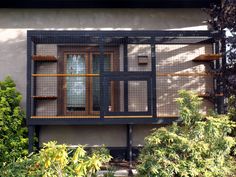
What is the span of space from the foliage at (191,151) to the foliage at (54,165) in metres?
1.14

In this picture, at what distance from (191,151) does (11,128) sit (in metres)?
4.25

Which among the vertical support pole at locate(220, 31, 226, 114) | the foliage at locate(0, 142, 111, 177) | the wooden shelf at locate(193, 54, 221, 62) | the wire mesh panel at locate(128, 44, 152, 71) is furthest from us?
the wire mesh panel at locate(128, 44, 152, 71)

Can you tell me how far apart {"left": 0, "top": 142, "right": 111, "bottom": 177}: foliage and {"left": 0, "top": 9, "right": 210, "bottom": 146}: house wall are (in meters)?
3.45

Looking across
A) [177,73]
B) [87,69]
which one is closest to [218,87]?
[177,73]

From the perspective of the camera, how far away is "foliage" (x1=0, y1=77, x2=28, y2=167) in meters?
6.82

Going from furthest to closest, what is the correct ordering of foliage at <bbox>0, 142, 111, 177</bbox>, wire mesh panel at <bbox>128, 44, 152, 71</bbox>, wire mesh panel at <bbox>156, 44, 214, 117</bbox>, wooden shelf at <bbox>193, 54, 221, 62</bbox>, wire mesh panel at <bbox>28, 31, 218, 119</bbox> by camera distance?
wire mesh panel at <bbox>128, 44, 152, 71</bbox> < wire mesh panel at <bbox>156, 44, 214, 117</bbox> < wire mesh panel at <bbox>28, 31, 218, 119</bbox> < wooden shelf at <bbox>193, 54, 221, 62</bbox> < foliage at <bbox>0, 142, 111, 177</bbox>

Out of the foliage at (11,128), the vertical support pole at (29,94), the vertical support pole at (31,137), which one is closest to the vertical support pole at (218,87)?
the vertical support pole at (29,94)

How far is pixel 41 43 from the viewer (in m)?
7.62

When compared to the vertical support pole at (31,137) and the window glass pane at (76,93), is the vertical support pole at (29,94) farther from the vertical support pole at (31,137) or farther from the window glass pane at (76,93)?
the window glass pane at (76,93)

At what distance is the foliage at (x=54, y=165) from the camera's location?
3.67m

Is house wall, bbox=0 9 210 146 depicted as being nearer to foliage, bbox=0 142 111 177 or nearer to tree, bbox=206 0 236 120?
tree, bbox=206 0 236 120
